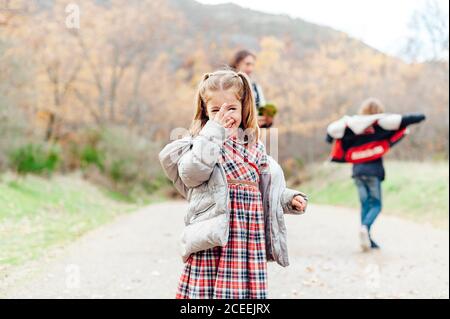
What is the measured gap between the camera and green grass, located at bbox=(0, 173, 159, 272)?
2404 mm

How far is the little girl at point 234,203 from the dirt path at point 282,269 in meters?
0.75

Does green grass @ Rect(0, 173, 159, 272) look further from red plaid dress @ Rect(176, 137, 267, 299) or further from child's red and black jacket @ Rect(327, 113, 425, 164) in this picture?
child's red and black jacket @ Rect(327, 113, 425, 164)

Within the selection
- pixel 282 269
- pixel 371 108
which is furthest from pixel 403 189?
pixel 282 269

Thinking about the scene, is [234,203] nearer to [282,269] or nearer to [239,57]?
[239,57]

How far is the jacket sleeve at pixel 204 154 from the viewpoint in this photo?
2152 mm

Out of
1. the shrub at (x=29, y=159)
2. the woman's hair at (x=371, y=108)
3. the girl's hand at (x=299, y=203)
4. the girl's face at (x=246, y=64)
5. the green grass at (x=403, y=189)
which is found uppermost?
the girl's face at (x=246, y=64)

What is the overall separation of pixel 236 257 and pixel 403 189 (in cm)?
1394

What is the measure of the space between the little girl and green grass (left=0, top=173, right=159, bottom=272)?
0.73m

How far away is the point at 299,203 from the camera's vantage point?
2.32m

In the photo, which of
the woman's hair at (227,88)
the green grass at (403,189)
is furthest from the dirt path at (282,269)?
the green grass at (403,189)

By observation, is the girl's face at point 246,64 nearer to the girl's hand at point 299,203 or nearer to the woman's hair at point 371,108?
the girl's hand at point 299,203

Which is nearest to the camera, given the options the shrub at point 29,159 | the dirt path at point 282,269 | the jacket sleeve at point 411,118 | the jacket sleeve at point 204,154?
the jacket sleeve at point 204,154
